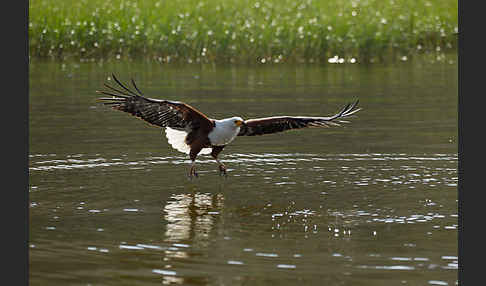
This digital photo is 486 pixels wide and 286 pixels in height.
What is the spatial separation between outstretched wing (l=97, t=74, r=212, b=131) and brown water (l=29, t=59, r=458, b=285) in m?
0.77

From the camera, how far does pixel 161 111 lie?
12.9 meters

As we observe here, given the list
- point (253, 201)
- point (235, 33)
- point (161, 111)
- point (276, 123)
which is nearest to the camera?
point (253, 201)

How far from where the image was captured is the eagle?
1275 centimetres

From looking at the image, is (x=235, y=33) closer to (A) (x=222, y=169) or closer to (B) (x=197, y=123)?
(A) (x=222, y=169)

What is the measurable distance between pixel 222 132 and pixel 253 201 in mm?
1372

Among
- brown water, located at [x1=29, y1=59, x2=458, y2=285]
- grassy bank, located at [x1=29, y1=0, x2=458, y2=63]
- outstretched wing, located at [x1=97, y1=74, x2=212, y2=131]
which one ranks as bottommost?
brown water, located at [x1=29, y1=59, x2=458, y2=285]

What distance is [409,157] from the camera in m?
15.1

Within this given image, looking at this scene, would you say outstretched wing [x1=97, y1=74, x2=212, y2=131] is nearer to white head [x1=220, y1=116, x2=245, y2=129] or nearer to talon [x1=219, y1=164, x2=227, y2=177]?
white head [x1=220, y1=116, x2=245, y2=129]

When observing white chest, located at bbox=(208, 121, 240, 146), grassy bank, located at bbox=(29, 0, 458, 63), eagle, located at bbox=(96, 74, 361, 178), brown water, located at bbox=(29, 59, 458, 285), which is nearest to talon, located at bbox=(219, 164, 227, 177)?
eagle, located at bbox=(96, 74, 361, 178)

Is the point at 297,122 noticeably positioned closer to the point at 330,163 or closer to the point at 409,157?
the point at 330,163

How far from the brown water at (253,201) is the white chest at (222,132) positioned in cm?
57

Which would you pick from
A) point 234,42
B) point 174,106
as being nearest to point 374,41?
point 234,42

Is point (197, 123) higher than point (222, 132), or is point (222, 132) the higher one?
point (197, 123)

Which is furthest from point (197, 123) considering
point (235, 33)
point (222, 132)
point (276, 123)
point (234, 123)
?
point (235, 33)
